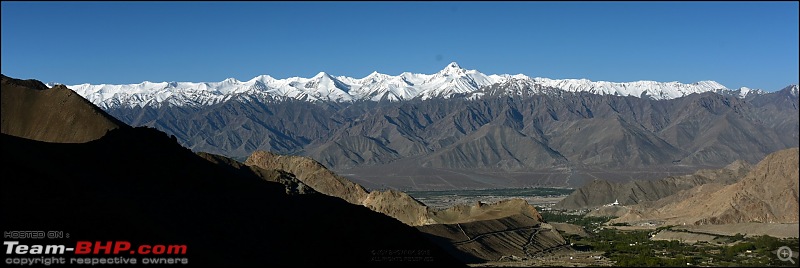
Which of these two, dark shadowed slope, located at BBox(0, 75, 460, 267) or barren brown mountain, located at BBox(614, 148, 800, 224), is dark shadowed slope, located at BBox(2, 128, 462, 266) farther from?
barren brown mountain, located at BBox(614, 148, 800, 224)

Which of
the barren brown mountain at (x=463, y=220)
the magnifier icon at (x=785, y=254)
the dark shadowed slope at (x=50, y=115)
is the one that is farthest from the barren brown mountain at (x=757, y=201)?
the dark shadowed slope at (x=50, y=115)

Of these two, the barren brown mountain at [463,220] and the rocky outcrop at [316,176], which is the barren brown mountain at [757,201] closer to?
the barren brown mountain at [463,220]

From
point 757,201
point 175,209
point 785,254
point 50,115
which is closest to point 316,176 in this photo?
point 50,115

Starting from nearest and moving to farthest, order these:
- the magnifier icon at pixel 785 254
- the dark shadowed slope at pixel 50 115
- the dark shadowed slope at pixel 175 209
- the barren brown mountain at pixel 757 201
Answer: the dark shadowed slope at pixel 175 209 → the magnifier icon at pixel 785 254 → the dark shadowed slope at pixel 50 115 → the barren brown mountain at pixel 757 201

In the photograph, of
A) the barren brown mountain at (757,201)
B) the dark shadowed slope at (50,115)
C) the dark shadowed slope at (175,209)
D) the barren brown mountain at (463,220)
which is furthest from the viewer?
the barren brown mountain at (757,201)

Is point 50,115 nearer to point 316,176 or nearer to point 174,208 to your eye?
point 174,208

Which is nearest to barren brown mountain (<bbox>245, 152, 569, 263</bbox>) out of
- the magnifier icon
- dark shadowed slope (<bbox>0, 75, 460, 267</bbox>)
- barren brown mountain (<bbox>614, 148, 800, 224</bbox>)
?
the magnifier icon

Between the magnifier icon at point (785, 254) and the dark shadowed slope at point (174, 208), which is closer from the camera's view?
the dark shadowed slope at point (174, 208)
